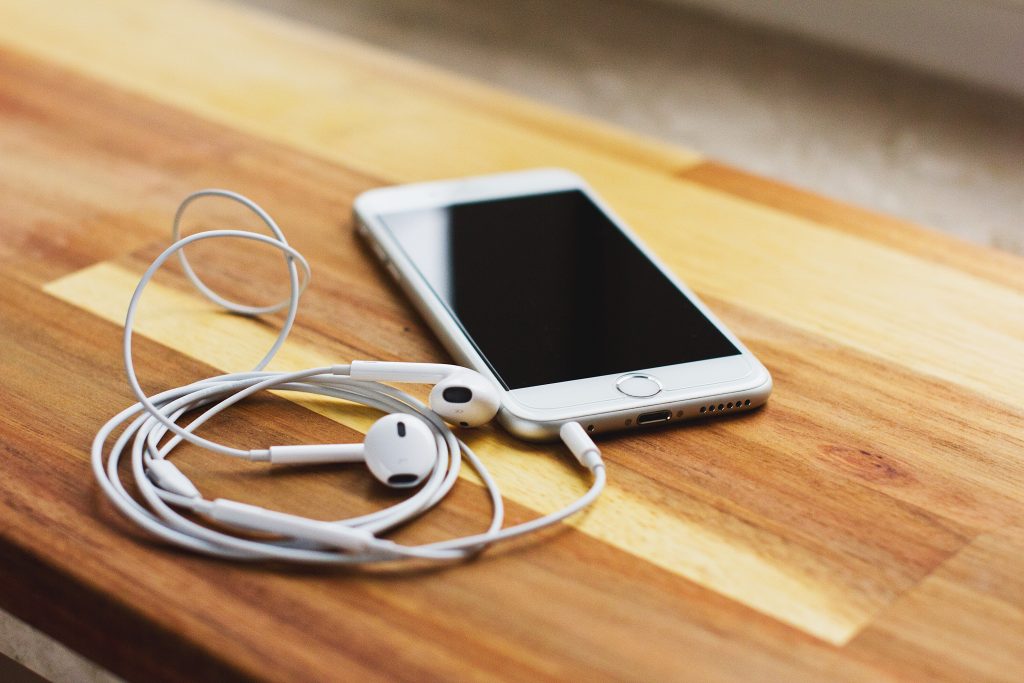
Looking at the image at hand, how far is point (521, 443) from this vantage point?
0.64m

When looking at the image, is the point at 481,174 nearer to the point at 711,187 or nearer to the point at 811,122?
the point at 711,187

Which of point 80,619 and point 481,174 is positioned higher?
point 481,174

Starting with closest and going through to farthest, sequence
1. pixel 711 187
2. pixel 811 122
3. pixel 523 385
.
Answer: pixel 523 385
pixel 711 187
pixel 811 122

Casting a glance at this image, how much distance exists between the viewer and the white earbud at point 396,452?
1.91 feet

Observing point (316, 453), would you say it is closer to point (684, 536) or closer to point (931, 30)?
point (684, 536)

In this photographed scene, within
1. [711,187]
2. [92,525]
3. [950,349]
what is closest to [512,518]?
[92,525]

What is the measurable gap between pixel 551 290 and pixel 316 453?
0.76ft

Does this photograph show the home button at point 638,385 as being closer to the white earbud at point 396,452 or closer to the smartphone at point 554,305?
the smartphone at point 554,305

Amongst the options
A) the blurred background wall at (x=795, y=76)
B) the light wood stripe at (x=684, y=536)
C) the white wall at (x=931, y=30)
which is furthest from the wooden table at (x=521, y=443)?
the white wall at (x=931, y=30)

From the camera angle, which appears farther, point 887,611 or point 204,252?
point 204,252

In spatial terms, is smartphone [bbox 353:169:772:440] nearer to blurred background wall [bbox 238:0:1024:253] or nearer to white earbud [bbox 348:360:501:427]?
white earbud [bbox 348:360:501:427]

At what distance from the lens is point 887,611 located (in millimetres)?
535

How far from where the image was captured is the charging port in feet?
2.12

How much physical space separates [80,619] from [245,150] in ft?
1.79
